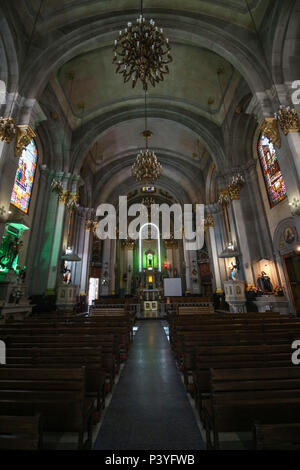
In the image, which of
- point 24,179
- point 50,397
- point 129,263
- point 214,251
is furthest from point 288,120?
point 129,263

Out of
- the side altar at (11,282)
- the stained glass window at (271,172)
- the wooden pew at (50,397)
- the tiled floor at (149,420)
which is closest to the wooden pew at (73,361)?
the tiled floor at (149,420)

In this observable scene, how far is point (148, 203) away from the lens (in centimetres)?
1562

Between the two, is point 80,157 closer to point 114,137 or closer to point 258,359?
point 114,137

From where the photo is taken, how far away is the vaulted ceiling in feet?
27.3

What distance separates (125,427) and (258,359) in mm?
1765

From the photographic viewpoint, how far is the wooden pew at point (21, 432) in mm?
1093

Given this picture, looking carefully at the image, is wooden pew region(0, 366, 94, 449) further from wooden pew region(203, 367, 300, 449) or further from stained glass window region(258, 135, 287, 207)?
stained glass window region(258, 135, 287, 207)

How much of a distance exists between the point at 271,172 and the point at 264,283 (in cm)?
548

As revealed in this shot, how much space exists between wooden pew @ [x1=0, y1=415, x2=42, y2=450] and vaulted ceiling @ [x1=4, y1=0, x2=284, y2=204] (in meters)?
10.3

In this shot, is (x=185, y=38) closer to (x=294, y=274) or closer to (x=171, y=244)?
(x=294, y=274)

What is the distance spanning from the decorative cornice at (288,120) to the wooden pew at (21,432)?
8.95 meters

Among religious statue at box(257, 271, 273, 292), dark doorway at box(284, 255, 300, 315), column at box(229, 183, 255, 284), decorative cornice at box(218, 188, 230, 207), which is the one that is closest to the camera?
dark doorway at box(284, 255, 300, 315)

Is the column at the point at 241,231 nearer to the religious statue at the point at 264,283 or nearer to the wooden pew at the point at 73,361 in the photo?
the religious statue at the point at 264,283

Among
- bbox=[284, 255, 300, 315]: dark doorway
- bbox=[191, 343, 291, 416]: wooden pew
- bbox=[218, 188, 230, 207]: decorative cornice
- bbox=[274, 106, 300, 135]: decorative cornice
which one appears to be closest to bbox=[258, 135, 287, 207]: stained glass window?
bbox=[218, 188, 230, 207]: decorative cornice
